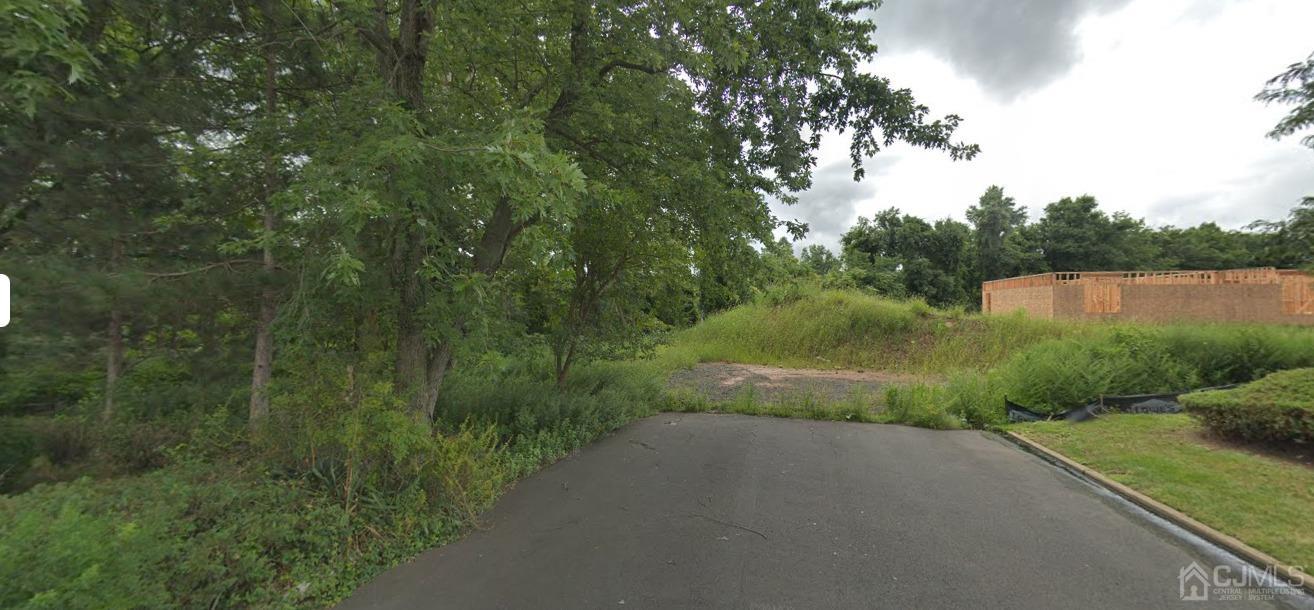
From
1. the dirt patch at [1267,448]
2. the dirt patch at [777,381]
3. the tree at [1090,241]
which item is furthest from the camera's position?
the tree at [1090,241]

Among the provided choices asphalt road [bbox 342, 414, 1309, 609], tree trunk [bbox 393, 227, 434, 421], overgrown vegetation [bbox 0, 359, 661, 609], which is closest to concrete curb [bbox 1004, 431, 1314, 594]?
asphalt road [bbox 342, 414, 1309, 609]

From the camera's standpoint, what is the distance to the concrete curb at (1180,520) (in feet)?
11.4

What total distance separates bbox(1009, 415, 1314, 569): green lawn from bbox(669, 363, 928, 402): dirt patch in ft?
11.5

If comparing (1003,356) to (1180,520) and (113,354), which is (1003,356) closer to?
(1180,520)

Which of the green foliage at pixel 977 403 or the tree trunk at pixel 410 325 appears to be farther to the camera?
the green foliage at pixel 977 403

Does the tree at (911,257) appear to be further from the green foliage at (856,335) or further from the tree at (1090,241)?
the green foliage at (856,335)

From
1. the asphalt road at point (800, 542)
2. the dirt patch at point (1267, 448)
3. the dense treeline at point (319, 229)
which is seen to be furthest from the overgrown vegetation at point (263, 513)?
the dirt patch at point (1267, 448)

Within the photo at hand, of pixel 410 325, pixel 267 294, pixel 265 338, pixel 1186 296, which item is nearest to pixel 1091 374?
pixel 410 325

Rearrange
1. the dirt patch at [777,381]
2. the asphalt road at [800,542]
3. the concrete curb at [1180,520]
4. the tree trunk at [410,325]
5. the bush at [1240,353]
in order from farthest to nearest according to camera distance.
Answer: the dirt patch at [777,381] → the bush at [1240,353] → the tree trunk at [410,325] → the concrete curb at [1180,520] → the asphalt road at [800,542]

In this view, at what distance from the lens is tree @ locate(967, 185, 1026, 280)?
109ft

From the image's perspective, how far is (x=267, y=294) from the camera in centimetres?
577

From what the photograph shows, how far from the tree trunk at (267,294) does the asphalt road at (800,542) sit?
3069mm

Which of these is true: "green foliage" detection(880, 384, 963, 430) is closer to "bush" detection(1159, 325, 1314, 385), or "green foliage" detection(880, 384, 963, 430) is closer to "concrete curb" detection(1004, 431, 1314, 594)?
"concrete curb" detection(1004, 431, 1314, 594)

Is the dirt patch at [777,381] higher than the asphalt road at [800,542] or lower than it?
higher
